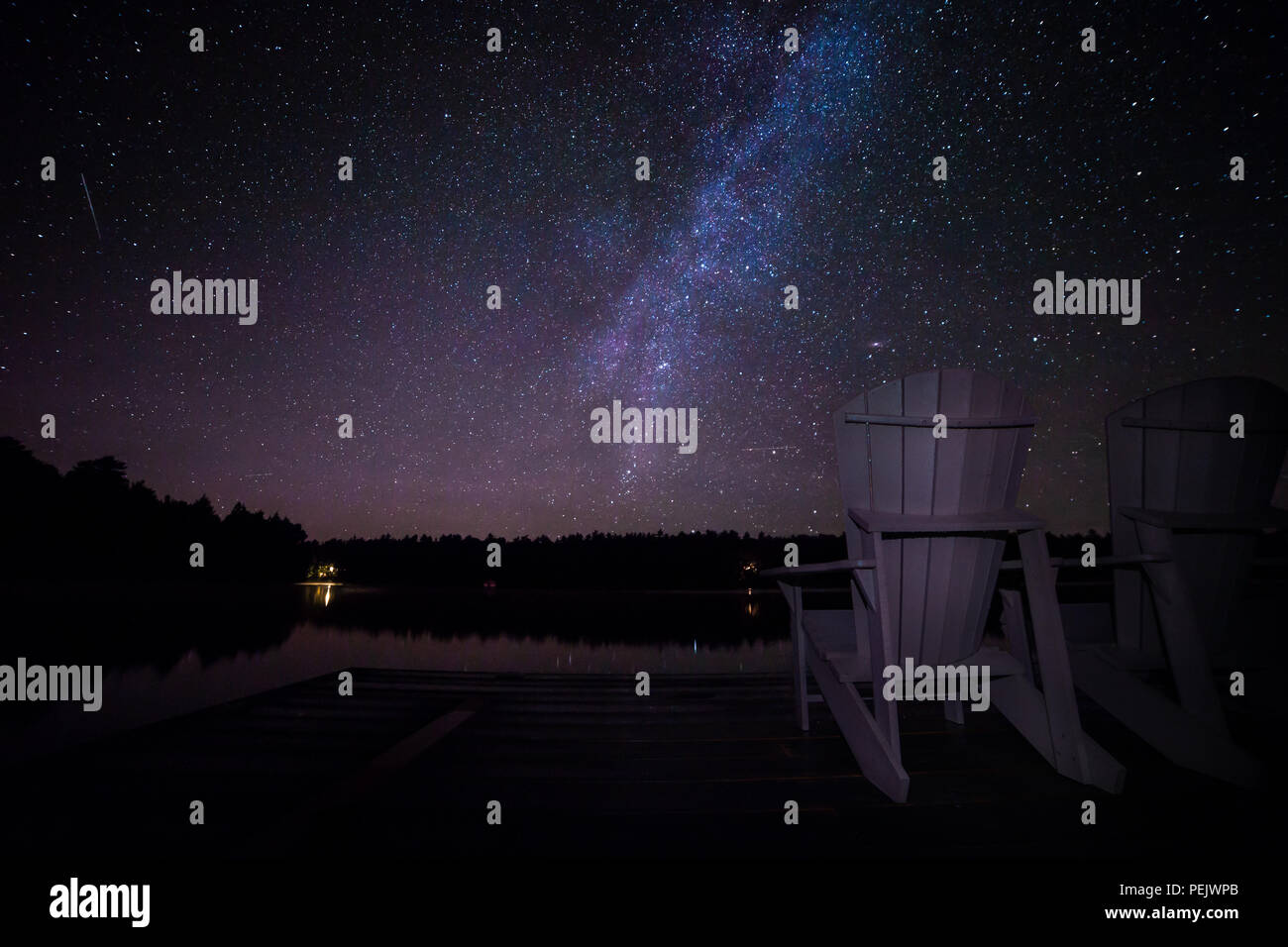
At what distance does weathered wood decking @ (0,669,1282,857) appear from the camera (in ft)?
5.47

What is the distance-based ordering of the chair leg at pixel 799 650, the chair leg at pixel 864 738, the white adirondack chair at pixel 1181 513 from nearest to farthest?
the chair leg at pixel 864 738, the white adirondack chair at pixel 1181 513, the chair leg at pixel 799 650

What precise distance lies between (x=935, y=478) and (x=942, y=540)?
0.79 ft

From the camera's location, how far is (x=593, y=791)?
6.61 feet

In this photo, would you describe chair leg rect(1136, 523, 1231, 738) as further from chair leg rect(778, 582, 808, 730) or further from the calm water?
the calm water

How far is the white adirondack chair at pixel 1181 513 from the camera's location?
2.40 meters

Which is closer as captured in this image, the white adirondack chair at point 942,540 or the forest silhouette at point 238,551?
the white adirondack chair at point 942,540

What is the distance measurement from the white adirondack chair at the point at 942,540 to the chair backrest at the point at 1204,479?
2.16 feet

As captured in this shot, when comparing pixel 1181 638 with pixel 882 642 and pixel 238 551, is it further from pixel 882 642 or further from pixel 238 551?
pixel 238 551

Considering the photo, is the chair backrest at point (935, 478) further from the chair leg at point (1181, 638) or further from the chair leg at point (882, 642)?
the chair leg at point (1181, 638)

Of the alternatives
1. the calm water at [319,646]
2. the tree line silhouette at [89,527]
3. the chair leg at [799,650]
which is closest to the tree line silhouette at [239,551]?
the tree line silhouette at [89,527]

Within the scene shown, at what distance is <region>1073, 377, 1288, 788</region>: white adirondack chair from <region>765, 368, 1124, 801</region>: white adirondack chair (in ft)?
1.59

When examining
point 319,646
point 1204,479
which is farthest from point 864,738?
point 319,646
